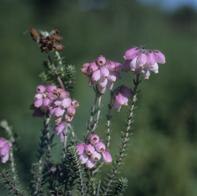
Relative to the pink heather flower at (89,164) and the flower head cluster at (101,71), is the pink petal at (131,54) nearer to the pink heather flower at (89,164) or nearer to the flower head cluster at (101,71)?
the flower head cluster at (101,71)

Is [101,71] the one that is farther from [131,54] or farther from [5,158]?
[5,158]

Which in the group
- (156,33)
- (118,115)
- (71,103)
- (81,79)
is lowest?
(71,103)

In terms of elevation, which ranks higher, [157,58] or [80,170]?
[157,58]

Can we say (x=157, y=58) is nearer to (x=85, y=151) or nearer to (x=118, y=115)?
(x=85, y=151)

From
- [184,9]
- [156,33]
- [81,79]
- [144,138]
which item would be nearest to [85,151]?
[144,138]

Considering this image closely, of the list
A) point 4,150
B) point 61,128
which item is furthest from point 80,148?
point 4,150

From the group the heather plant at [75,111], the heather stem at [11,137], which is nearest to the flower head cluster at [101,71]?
the heather plant at [75,111]

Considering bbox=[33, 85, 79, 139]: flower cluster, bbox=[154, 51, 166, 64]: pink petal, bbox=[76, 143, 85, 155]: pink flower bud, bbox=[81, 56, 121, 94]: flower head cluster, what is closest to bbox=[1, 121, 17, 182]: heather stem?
bbox=[33, 85, 79, 139]: flower cluster
